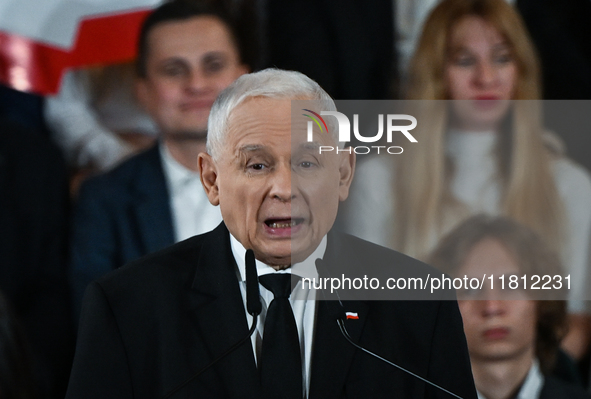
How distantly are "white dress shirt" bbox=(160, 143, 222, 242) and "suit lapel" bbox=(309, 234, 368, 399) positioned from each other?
3.04 feet

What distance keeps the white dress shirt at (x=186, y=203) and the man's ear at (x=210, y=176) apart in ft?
2.68

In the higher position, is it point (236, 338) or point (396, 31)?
point (396, 31)

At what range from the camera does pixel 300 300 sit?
1213 millimetres

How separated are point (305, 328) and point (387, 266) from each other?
0.27m

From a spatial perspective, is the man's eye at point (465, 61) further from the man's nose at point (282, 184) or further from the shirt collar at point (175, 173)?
the man's nose at point (282, 184)

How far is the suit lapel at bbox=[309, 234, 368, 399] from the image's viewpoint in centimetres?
113

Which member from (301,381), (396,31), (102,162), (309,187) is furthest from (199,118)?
(301,381)

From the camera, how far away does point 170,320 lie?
1.15 metres

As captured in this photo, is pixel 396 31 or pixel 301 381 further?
pixel 396 31

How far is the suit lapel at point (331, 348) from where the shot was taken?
44.6 inches

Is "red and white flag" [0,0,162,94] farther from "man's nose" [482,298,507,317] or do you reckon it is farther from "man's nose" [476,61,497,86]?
"man's nose" [482,298,507,317]

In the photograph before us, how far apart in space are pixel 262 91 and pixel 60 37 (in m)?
1.45

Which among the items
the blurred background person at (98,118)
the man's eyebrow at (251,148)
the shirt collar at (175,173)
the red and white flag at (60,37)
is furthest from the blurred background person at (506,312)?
the red and white flag at (60,37)

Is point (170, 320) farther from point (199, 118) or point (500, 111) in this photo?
point (500, 111)
